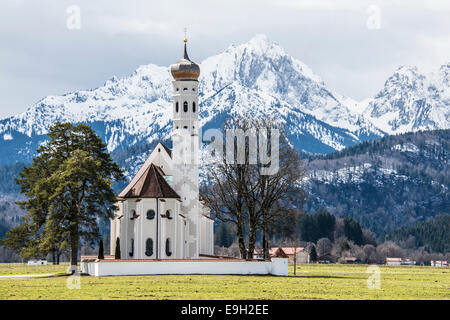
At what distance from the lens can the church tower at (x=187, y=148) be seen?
88.4 meters

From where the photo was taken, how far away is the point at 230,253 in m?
172

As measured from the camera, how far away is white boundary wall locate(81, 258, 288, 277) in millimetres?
68062

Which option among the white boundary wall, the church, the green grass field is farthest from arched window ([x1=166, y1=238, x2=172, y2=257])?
the green grass field

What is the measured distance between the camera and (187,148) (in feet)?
298

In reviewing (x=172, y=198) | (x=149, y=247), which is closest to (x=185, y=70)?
(x=172, y=198)

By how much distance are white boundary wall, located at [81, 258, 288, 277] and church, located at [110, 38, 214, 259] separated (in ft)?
40.4

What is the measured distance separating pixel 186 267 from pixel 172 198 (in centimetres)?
1636

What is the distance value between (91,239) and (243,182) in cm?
1457

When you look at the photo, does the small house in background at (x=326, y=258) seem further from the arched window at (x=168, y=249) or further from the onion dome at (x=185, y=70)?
the arched window at (x=168, y=249)

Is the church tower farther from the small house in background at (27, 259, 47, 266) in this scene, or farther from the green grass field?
the small house in background at (27, 259, 47, 266)

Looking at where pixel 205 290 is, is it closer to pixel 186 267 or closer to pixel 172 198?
pixel 186 267

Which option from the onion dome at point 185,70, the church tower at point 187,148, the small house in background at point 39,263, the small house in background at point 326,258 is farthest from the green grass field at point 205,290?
the small house in background at point 326,258
